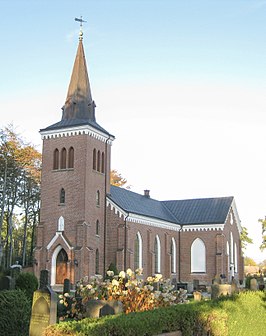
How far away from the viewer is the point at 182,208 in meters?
49.0

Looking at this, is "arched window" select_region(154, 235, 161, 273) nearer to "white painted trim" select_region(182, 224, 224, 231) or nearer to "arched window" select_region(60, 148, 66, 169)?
"white painted trim" select_region(182, 224, 224, 231)

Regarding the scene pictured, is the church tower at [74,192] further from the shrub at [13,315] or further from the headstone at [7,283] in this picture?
the shrub at [13,315]

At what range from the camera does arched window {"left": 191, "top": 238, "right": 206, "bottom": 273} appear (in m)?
45.1

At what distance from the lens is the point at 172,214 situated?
1906 inches

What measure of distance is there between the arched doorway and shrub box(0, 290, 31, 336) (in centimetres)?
2177

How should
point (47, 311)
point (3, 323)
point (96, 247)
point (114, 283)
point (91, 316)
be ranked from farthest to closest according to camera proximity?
point (96, 247), point (114, 283), point (3, 323), point (91, 316), point (47, 311)

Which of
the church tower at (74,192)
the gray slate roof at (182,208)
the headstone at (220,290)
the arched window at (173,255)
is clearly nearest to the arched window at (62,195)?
the church tower at (74,192)

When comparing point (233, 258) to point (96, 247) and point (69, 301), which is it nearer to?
point (96, 247)

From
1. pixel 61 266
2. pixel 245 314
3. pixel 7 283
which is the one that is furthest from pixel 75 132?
pixel 245 314

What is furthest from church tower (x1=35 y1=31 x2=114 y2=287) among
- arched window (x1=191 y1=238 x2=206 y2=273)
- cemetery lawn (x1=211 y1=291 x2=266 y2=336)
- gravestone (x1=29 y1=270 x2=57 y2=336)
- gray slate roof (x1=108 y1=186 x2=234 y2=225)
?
gravestone (x1=29 y1=270 x2=57 y2=336)

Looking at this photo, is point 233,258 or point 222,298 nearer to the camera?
point 222,298

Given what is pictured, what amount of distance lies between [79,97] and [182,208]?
1711 cm

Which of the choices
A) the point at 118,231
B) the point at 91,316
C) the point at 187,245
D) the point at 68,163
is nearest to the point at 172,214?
the point at 187,245

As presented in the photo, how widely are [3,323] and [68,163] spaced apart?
24214 mm
